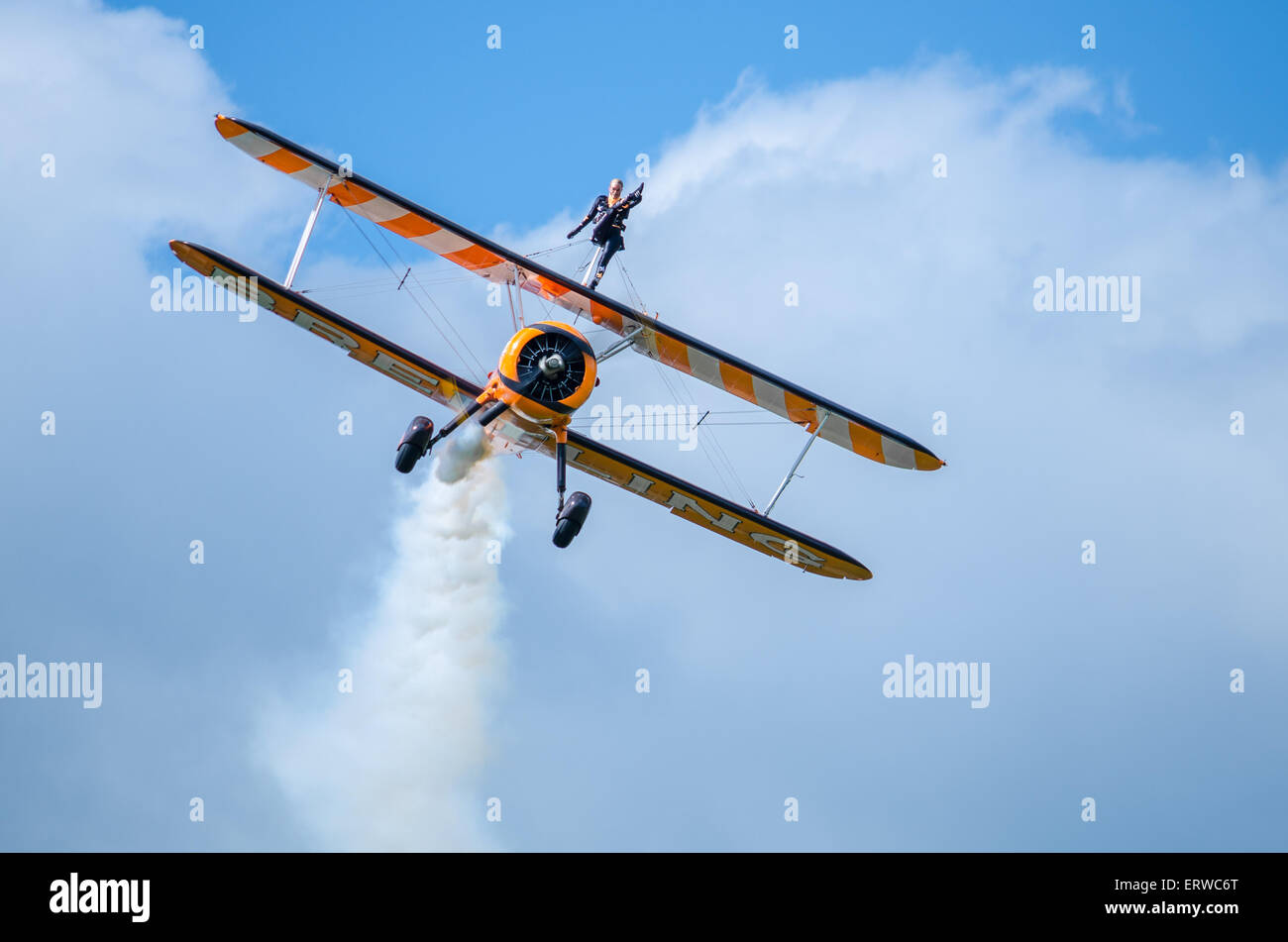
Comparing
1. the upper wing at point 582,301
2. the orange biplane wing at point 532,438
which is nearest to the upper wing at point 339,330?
the orange biplane wing at point 532,438

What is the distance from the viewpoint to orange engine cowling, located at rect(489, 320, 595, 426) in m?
28.5

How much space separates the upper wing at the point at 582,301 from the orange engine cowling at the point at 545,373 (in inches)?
41.1

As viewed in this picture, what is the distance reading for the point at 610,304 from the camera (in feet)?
96.8

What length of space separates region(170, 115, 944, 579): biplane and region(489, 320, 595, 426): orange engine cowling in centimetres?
1

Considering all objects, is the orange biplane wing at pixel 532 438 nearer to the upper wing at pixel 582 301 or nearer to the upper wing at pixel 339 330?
the upper wing at pixel 339 330

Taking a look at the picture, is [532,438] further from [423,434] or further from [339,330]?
[339,330]

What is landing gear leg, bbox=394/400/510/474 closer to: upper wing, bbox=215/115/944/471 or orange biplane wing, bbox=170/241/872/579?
orange biplane wing, bbox=170/241/872/579

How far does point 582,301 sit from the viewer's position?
29.8 meters

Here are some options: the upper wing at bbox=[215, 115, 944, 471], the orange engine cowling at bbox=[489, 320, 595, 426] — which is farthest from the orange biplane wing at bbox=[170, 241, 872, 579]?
the upper wing at bbox=[215, 115, 944, 471]

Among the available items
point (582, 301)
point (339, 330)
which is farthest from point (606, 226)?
point (339, 330)
